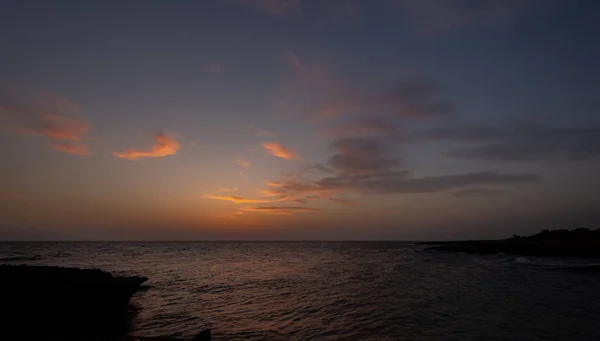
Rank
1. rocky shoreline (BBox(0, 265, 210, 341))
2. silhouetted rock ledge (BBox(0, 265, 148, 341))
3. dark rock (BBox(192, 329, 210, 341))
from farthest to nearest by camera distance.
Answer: silhouetted rock ledge (BBox(0, 265, 148, 341)) → rocky shoreline (BBox(0, 265, 210, 341)) → dark rock (BBox(192, 329, 210, 341))

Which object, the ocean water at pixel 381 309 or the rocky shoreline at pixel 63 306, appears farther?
the ocean water at pixel 381 309

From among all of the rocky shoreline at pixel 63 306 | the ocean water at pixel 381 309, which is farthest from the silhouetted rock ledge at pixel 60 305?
the ocean water at pixel 381 309

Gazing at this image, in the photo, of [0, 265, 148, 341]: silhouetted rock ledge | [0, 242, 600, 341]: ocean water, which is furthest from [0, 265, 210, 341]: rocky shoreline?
[0, 242, 600, 341]: ocean water

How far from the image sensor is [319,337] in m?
14.4

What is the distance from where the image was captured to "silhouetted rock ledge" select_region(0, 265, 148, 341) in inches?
591

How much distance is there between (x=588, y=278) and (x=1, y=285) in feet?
163

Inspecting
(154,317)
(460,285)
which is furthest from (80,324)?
(460,285)

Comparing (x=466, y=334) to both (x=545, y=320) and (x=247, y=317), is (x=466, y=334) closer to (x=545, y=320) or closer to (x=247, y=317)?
(x=545, y=320)

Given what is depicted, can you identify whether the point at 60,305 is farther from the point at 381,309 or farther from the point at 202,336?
the point at 381,309

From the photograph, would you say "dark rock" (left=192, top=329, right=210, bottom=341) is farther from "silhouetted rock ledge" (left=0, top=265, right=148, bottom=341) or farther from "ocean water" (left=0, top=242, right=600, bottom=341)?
"silhouetted rock ledge" (left=0, top=265, right=148, bottom=341)

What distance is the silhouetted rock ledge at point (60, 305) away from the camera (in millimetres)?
15008

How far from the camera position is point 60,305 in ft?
55.7

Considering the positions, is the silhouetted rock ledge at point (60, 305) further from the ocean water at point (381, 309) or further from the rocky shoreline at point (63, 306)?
the ocean water at point (381, 309)

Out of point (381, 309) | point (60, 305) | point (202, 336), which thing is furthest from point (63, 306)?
point (381, 309)
